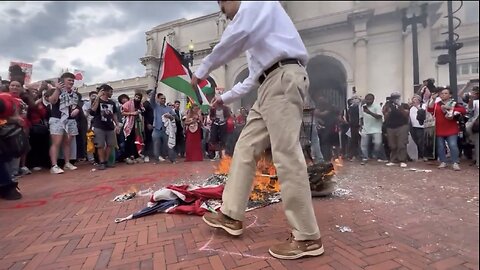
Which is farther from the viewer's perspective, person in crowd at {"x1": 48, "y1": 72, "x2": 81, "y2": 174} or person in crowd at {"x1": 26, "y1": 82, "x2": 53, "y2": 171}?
person in crowd at {"x1": 26, "y1": 82, "x2": 53, "y2": 171}

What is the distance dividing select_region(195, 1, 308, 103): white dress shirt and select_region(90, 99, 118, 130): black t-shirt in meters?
4.85

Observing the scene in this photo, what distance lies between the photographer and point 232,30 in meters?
1.87

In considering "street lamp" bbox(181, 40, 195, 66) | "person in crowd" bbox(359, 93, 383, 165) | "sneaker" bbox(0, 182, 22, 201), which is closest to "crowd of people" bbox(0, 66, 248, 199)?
"sneaker" bbox(0, 182, 22, 201)

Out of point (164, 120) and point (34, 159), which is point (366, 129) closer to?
point (164, 120)

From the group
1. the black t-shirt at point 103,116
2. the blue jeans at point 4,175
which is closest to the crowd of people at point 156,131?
the black t-shirt at point 103,116

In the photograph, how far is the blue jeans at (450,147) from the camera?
4826 millimetres

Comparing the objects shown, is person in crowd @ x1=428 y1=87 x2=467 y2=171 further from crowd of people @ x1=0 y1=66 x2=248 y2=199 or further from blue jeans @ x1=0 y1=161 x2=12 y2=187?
blue jeans @ x1=0 y1=161 x2=12 y2=187

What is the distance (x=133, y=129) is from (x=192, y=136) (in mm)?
1438

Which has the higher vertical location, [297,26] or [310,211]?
[297,26]

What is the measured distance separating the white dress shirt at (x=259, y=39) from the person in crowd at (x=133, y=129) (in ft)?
18.1

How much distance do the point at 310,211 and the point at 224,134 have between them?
662 centimetres

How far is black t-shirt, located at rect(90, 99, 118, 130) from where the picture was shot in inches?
246

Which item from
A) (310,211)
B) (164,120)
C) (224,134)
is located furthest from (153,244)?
(224,134)

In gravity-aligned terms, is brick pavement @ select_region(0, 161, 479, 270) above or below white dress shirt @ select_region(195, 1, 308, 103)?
below
